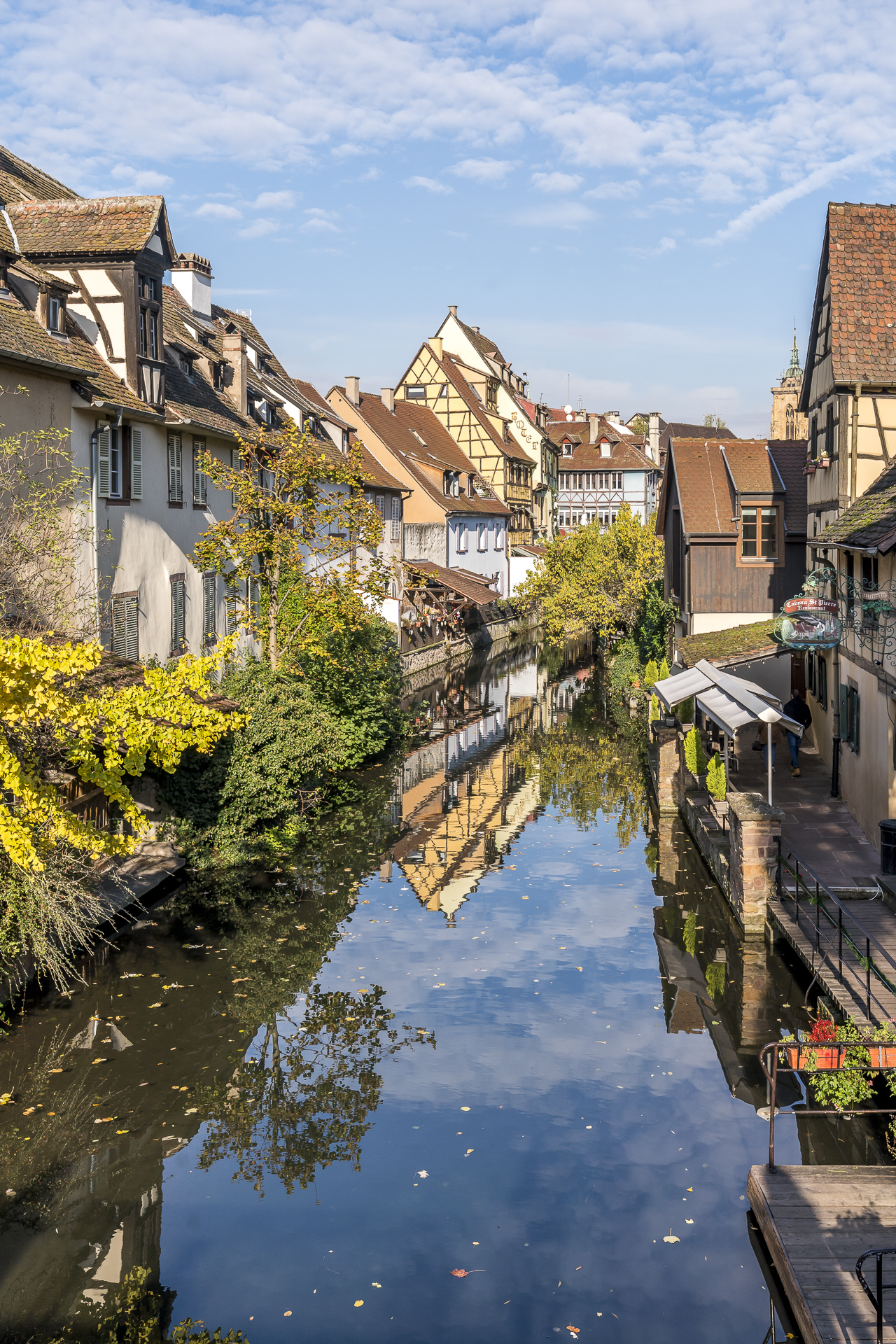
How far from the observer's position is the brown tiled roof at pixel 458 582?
50.4 meters

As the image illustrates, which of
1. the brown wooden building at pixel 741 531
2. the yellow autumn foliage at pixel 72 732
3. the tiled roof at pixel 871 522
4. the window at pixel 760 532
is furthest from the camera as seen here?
the window at pixel 760 532

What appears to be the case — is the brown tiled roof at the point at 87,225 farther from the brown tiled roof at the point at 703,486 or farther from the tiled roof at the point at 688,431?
the tiled roof at the point at 688,431

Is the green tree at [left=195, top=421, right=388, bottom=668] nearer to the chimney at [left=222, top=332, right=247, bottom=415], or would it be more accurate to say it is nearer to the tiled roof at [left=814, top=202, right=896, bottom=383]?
the chimney at [left=222, top=332, right=247, bottom=415]

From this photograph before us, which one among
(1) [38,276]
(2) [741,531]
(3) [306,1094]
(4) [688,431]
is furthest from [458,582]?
(4) [688,431]

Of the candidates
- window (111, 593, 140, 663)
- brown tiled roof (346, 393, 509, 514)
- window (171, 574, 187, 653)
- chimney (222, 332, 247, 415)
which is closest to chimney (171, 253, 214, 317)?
chimney (222, 332, 247, 415)

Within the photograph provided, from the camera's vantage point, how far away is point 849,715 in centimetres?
2080

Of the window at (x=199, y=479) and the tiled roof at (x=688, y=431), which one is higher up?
the tiled roof at (x=688, y=431)

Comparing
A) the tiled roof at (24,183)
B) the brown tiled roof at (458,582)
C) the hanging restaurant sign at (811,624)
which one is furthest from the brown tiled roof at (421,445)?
the hanging restaurant sign at (811,624)

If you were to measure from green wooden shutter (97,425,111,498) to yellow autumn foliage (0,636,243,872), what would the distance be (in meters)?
7.05

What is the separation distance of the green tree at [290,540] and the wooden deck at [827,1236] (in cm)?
1607

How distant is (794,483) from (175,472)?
1613cm

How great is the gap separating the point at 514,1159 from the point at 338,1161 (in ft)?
5.29

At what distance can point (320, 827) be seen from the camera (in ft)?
75.0

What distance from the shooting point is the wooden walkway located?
38.3 ft
